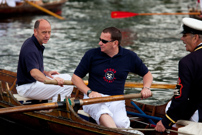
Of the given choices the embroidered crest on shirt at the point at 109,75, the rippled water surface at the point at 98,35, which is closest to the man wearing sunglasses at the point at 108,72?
the embroidered crest on shirt at the point at 109,75

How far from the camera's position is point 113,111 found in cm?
526

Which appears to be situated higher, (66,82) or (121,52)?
(121,52)

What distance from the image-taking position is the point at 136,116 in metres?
6.14

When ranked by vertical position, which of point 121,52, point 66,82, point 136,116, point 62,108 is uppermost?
point 121,52

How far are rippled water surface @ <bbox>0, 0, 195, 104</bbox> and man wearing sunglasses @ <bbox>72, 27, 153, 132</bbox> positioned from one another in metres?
3.39

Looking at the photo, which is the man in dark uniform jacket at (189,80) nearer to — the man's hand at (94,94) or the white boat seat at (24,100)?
the man's hand at (94,94)

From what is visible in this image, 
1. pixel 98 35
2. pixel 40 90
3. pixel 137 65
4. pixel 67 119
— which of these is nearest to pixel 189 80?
pixel 137 65

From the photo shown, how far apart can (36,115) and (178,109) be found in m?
2.69

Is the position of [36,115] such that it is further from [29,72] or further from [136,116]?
[136,116]

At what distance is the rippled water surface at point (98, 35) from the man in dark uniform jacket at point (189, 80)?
13.3ft

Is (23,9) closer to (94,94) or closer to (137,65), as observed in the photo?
(137,65)

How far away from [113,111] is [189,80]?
1430 millimetres

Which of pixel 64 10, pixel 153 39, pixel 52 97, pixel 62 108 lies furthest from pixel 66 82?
pixel 64 10

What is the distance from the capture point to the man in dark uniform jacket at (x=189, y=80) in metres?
4.22
